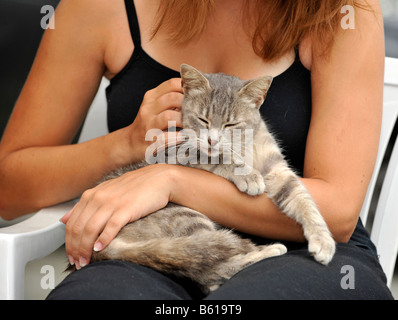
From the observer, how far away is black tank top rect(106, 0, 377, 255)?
1.28 meters

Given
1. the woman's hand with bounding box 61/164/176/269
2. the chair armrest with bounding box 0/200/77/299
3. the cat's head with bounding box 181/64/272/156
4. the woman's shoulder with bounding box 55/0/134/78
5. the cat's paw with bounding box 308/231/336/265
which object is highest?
the woman's shoulder with bounding box 55/0/134/78

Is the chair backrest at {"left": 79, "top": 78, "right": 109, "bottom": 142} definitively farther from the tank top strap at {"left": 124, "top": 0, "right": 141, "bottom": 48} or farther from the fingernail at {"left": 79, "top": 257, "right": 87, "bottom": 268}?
the fingernail at {"left": 79, "top": 257, "right": 87, "bottom": 268}

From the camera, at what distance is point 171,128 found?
1.24m

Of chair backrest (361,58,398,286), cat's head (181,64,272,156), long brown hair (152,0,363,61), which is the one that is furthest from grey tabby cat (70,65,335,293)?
chair backrest (361,58,398,286)

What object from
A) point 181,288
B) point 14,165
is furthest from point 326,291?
point 14,165

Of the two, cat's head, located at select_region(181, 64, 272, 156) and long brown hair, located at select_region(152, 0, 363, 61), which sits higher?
long brown hair, located at select_region(152, 0, 363, 61)

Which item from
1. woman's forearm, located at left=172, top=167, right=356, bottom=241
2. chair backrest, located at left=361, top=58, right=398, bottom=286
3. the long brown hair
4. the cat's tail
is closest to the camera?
the cat's tail

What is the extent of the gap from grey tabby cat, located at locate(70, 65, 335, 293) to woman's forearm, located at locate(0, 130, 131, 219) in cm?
7

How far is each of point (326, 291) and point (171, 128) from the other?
565 millimetres

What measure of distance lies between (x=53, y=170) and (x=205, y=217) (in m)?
0.49

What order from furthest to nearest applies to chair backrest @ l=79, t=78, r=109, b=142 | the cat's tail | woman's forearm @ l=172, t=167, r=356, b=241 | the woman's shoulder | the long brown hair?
1. chair backrest @ l=79, t=78, r=109, b=142
2. the woman's shoulder
3. the long brown hair
4. woman's forearm @ l=172, t=167, r=356, b=241
5. the cat's tail

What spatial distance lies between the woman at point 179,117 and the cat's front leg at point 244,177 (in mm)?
25

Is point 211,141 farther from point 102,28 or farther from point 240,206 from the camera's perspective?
point 102,28

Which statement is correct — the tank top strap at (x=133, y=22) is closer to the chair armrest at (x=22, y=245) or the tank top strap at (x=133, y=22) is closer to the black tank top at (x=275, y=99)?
the black tank top at (x=275, y=99)
